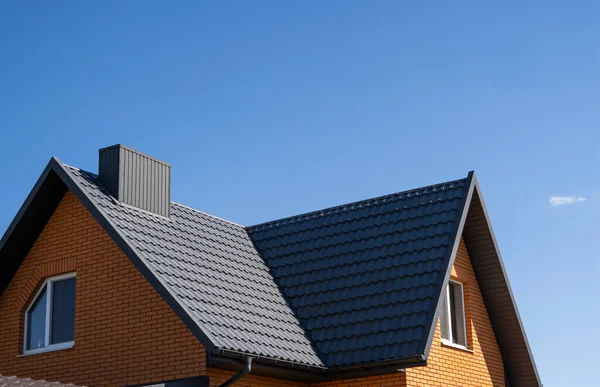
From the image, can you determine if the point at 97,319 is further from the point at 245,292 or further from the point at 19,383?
the point at 19,383

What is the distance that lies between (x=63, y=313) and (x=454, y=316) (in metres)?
6.39

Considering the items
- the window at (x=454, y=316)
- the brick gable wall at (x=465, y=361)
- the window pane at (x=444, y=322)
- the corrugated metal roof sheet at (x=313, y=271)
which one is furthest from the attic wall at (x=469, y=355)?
the corrugated metal roof sheet at (x=313, y=271)

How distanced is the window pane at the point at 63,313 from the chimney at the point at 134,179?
159 centimetres

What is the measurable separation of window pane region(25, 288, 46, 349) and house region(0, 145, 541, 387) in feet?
0.07

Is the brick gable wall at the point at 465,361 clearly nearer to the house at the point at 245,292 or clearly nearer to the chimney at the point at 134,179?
the house at the point at 245,292

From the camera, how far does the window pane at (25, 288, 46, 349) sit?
13.7 metres

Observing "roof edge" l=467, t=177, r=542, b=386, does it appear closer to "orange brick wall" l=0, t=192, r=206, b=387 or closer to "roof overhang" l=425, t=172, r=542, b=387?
"roof overhang" l=425, t=172, r=542, b=387

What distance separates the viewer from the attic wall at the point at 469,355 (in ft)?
44.2

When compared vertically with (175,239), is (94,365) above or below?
below

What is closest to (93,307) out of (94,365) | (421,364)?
(94,365)

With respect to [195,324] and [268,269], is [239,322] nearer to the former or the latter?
[195,324]

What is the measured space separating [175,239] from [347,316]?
9.69ft

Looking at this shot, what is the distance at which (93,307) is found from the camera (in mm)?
12891

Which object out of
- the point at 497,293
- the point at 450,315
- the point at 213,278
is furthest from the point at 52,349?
the point at 497,293
